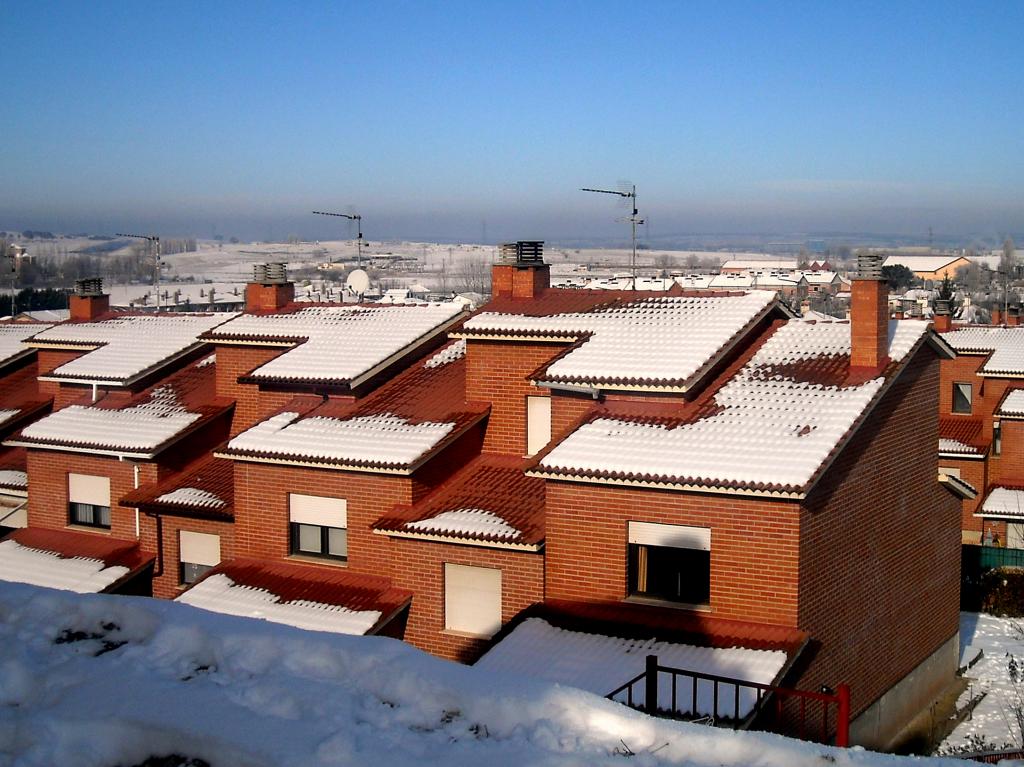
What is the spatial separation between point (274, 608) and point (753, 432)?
6.96 meters

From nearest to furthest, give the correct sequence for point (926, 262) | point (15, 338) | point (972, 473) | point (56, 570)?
point (56, 570)
point (15, 338)
point (972, 473)
point (926, 262)

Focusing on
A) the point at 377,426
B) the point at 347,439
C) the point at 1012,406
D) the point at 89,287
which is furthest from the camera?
the point at 1012,406

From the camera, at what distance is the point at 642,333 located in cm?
1688

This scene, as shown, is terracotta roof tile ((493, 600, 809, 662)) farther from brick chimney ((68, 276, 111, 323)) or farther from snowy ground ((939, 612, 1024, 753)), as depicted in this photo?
brick chimney ((68, 276, 111, 323))

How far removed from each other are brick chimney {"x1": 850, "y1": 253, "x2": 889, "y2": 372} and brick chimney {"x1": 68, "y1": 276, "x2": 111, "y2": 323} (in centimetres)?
1873

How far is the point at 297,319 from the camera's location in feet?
70.4

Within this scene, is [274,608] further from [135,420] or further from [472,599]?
[135,420]

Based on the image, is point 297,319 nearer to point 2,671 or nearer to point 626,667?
point 626,667

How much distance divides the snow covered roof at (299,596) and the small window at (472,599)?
2.15 ft

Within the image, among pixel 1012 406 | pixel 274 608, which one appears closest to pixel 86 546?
pixel 274 608

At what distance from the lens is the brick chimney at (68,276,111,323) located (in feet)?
91.1

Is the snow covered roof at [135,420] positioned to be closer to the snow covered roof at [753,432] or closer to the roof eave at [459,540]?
the roof eave at [459,540]

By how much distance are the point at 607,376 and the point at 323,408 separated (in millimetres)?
5312

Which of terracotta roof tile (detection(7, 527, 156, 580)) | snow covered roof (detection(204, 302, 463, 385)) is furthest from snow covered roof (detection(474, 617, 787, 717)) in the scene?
terracotta roof tile (detection(7, 527, 156, 580))
